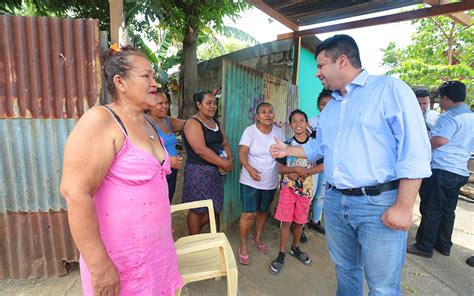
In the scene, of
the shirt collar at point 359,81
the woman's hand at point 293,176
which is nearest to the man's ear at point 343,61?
the shirt collar at point 359,81

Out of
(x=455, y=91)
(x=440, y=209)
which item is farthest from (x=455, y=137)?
(x=440, y=209)

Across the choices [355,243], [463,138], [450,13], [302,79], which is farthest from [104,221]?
[302,79]

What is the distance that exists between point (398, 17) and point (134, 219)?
13.9ft

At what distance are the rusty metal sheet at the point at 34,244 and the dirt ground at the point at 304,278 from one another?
11 cm

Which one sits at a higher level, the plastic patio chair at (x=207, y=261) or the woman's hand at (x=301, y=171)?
the woman's hand at (x=301, y=171)

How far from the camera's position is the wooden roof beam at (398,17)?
126 inches

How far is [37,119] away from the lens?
7.41ft

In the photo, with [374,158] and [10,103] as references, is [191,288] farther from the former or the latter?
[10,103]

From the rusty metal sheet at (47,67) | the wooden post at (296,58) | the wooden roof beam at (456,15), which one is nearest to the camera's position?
the rusty metal sheet at (47,67)

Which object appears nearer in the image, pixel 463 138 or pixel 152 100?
pixel 152 100

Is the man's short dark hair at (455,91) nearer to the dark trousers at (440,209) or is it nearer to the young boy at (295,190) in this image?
the dark trousers at (440,209)

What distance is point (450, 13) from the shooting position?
3.32m

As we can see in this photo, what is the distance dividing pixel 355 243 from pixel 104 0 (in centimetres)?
936

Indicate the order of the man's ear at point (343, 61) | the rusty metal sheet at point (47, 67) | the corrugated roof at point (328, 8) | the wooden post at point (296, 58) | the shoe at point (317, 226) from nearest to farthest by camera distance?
1. the man's ear at point (343, 61)
2. the rusty metal sheet at point (47, 67)
3. the corrugated roof at point (328, 8)
4. the shoe at point (317, 226)
5. the wooden post at point (296, 58)
